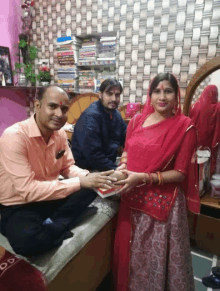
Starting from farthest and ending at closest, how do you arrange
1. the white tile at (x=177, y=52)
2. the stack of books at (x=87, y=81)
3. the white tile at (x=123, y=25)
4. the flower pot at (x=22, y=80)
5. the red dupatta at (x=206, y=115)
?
the flower pot at (x=22, y=80) → the stack of books at (x=87, y=81) → the white tile at (x=123, y=25) → the white tile at (x=177, y=52) → the red dupatta at (x=206, y=115)

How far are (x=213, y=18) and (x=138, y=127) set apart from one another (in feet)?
5.47

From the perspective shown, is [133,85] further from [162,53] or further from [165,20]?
[165,20]

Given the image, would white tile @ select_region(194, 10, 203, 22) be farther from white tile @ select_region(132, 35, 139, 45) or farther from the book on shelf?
the book on shelf

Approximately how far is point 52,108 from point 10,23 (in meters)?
2.89

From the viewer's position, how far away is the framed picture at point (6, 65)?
10.0ft

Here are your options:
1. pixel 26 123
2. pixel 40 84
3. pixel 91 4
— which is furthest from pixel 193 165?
pixel 40 84

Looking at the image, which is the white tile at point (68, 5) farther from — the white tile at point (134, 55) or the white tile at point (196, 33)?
the white tile at point (196, 33)

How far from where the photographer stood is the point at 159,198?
115cm

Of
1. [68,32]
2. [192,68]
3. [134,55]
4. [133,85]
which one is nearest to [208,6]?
[192,68]

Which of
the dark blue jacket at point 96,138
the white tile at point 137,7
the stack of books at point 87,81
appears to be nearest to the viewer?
the dark blue jacket at point 96,138

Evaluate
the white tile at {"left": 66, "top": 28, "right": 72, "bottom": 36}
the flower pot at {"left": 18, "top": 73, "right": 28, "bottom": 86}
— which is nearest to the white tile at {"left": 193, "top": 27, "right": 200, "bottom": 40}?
the white tile at {"left": 66, "top": 28, "right": 72, "bottom": 36}

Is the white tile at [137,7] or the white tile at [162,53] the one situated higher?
the white tile at [137,7]

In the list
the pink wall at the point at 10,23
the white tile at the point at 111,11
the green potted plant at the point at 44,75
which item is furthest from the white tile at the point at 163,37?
the pink wall at the point at 10,23

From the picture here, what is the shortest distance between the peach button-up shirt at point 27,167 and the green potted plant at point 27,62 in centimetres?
247
